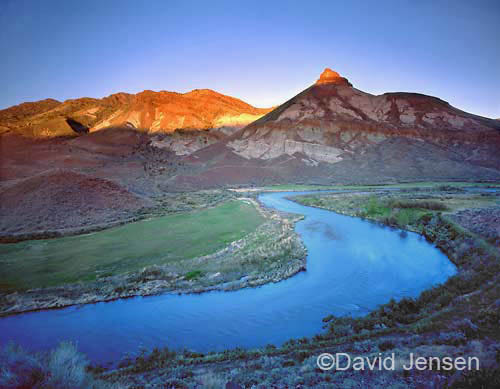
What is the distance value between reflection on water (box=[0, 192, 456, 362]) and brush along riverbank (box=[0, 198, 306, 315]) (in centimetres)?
80

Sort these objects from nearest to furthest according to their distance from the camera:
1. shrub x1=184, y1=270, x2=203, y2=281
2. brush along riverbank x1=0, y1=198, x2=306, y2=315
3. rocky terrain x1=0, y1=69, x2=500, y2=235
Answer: brush along riverbank x1=0, y1=198, x2=306, y2=315 < shrub x1=184, y1=270, x2=203, y2=281 < rocky terrain x1=0, y1=69, x2=500, y2=235

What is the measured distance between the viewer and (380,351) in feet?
23.7

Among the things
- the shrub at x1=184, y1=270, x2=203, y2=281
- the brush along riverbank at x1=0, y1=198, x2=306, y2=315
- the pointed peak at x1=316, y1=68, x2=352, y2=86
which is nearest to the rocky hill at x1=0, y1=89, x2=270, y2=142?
the pointed peak at x1=316, y1=68, x2=352, y2=86

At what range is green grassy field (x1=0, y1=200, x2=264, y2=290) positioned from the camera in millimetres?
16609

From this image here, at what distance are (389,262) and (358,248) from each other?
3.22 metres

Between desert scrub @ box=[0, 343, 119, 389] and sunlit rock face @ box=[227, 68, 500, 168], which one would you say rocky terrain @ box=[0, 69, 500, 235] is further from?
desert scrub @ box=[0, 343, 119, 389]

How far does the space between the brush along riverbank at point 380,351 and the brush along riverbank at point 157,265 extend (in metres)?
5.96

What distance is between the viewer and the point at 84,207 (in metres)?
30.6

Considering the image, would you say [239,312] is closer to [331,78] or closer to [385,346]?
[385,346]

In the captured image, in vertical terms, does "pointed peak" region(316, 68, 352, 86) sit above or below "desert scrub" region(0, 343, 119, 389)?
above

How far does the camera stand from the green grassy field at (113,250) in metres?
16.6

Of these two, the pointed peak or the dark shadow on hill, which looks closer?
the pointed peak

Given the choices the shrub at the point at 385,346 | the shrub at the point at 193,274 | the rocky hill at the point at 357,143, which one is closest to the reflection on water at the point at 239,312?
the shrub at the point at 193,274

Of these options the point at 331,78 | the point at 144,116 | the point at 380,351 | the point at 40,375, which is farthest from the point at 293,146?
the point at 40,375
